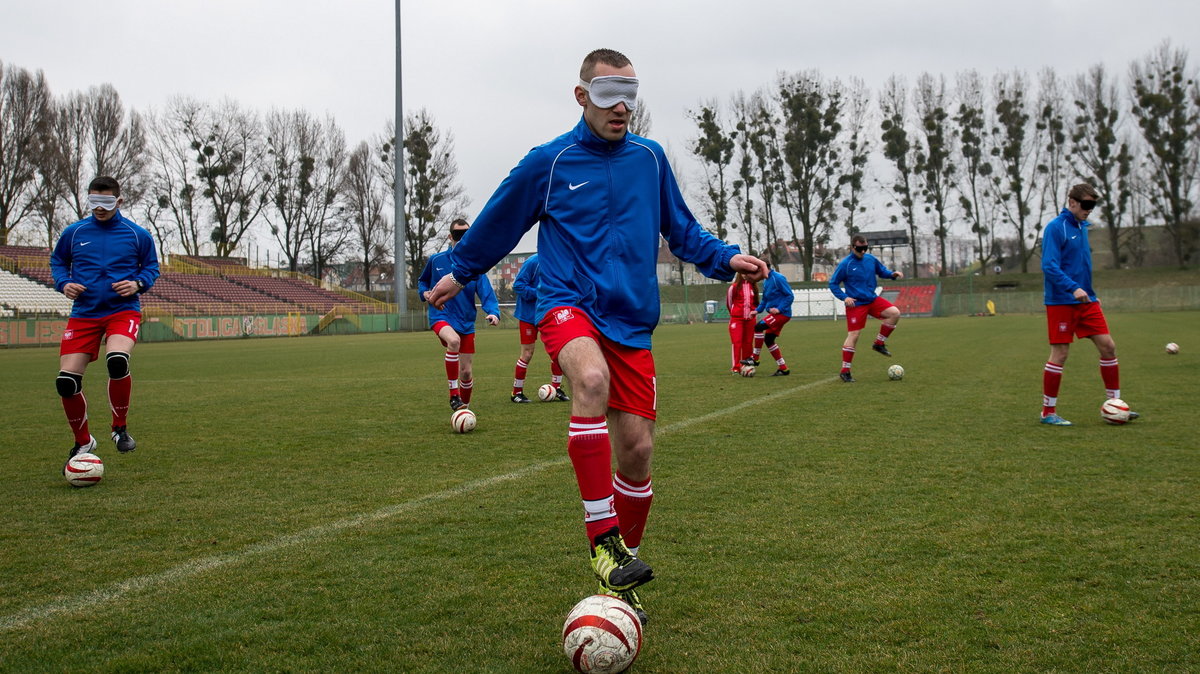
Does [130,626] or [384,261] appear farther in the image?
[384,261]

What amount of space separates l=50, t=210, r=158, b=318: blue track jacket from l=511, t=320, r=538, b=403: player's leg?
4972 mm

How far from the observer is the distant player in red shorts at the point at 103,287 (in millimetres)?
7273

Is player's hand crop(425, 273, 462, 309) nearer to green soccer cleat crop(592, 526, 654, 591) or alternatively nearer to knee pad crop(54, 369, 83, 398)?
green soccer cleat crop(592, 526, 654, 591)

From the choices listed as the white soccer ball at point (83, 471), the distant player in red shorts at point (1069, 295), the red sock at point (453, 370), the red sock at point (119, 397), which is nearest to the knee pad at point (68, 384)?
the red sock at point (119, 397)

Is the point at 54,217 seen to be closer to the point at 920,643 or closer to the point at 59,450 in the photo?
the point at 59,450

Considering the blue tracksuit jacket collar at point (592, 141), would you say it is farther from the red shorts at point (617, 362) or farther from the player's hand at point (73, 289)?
the player's hand at point (73, 289)

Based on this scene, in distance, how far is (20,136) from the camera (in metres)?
53.6

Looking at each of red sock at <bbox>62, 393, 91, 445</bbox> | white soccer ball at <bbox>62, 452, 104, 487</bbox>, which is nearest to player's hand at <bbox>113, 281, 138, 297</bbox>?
red sock at <bbox>62, 393, 91, 445</bbox>

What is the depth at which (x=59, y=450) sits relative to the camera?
7.86 metres

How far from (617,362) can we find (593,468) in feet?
1.61

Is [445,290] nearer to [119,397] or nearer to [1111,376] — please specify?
[119,397]

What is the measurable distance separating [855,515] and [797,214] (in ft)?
219

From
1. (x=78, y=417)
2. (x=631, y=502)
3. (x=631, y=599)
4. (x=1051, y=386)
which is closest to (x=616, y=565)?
(x=631, y=599)

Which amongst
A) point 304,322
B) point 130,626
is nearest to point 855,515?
point 130,626
